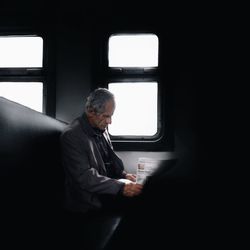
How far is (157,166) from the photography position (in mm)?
2127

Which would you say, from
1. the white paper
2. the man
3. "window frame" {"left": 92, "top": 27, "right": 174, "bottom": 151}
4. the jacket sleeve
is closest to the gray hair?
the man

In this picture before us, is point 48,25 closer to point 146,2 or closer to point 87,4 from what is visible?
point 87,4

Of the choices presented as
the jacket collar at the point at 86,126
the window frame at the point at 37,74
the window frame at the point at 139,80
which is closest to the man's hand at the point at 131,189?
the jacket collar at the point at 86,126

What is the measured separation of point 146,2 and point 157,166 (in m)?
1.56

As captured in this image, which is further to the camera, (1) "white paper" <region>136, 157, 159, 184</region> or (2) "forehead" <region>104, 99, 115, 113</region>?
(2) "forehead" <region>104, 99, 115, 113</region>

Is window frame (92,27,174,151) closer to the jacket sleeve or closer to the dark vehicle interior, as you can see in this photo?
the dark vehicle interior

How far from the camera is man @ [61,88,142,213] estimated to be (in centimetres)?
210

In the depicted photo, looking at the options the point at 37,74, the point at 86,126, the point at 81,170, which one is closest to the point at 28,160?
the point at 81,170

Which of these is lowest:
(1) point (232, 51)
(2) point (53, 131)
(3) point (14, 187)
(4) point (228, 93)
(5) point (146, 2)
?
(3) point (14, 187)

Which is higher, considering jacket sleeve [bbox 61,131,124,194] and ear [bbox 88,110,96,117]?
ear [bbox 88,110,96,117]

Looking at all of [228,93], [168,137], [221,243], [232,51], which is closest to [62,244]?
[221,243]

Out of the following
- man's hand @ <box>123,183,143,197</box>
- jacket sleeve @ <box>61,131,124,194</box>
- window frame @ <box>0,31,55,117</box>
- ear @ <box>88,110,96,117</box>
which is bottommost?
man's hand @ <box>123,183,143,197</box>

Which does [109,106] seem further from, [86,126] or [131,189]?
[131,189]

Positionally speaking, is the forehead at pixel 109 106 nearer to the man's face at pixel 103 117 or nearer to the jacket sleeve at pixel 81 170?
the man's face at pixel 103 117
